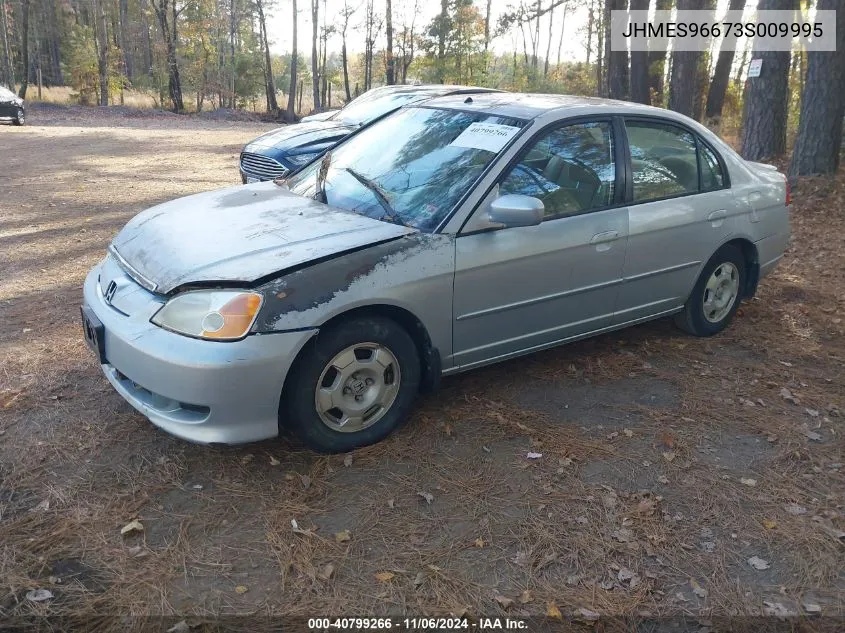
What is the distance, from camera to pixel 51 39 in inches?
1916

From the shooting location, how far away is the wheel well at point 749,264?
212 inches

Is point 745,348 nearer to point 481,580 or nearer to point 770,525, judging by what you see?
point 770,525

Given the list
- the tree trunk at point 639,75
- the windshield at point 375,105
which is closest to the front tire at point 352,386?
the windshield at point 375,105

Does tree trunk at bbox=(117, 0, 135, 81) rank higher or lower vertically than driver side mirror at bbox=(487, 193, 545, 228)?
higher

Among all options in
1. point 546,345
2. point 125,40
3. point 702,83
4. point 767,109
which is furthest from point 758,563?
point 125,40

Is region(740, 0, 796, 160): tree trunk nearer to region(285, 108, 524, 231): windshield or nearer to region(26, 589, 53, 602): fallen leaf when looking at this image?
region(285, 108, 524, 231): windshield

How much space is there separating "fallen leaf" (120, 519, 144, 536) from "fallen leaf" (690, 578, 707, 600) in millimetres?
2346

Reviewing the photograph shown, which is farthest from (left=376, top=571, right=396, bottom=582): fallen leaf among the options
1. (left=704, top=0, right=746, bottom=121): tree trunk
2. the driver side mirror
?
(left=704, top=0, right=746, bottom=121): tree trunk

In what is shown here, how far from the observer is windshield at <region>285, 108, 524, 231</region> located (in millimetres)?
3943

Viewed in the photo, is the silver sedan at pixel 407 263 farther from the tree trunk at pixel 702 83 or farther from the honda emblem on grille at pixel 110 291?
the tree trunk at pixel 702 83

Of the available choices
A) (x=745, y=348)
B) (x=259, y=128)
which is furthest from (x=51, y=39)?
(x=745, y=348)

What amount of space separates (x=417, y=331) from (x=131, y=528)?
65.3 inches

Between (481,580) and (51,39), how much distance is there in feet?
185

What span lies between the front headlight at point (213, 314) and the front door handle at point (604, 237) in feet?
7.08
